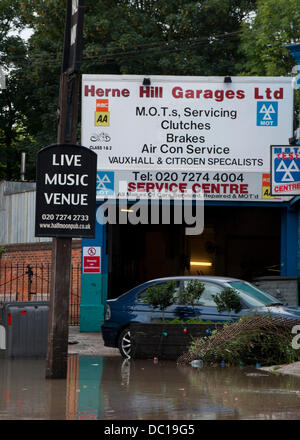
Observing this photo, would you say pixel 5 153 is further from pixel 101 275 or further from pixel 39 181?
pixel 39 181

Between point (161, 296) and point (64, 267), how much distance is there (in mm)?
3952

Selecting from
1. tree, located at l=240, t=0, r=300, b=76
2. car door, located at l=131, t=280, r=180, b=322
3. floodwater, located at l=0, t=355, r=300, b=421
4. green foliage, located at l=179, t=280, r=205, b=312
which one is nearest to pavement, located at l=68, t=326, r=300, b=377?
floodwater, located at l=0, t=355, r=300, b=421

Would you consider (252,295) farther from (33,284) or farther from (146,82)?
(33,284)

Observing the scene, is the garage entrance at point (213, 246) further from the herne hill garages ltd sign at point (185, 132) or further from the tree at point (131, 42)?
the herne hill garages ltd sign at point (185, 132)

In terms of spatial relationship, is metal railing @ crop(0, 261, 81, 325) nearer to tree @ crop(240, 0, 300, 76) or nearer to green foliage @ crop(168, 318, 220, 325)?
green foliage @ crop(168, 318, 220, 325)

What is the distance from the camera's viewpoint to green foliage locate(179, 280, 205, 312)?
624 inches

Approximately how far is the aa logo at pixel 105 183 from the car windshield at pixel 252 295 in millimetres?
6185

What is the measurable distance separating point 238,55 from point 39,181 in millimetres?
26392

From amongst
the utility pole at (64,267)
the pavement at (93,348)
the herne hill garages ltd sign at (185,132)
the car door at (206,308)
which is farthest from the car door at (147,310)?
the herne hill garages ltd sign at (185,132)

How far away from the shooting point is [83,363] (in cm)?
1512

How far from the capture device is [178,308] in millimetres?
16031

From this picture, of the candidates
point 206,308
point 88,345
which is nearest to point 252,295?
point 206,308

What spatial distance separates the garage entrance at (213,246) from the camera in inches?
1220
